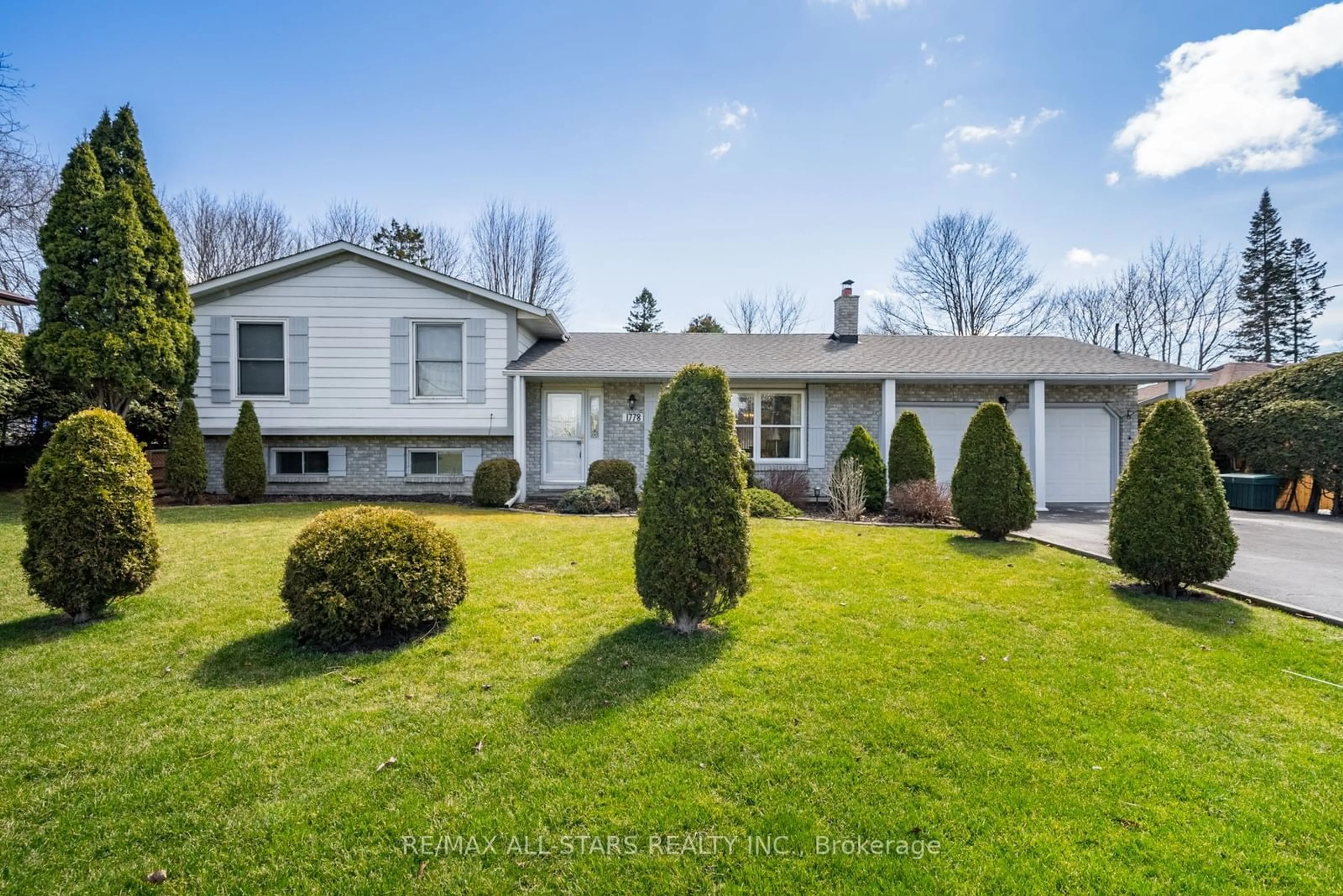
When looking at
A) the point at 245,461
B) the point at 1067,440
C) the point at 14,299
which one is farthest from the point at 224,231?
the point at 1067,440

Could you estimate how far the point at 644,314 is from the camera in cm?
3481

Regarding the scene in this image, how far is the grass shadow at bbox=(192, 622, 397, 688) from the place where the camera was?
3.64 m

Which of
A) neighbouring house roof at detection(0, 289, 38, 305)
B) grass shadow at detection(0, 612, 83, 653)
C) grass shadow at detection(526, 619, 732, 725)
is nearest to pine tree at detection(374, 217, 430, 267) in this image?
neighbouring house roof at detection(0, 289, 38, 305)

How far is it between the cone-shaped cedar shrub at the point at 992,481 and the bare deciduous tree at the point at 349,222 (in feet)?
95.7

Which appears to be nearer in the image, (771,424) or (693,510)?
(693,510)

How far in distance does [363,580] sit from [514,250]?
88.0 feet

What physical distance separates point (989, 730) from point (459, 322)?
1196 centimetres

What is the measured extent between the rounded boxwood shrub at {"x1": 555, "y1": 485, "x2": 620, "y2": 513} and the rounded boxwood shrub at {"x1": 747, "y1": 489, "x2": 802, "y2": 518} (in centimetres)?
266

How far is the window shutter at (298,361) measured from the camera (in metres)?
12.0

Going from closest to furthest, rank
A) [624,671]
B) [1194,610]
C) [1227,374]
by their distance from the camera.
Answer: [624,671] → [1194,610] → [1227,374]

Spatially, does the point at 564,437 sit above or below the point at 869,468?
above

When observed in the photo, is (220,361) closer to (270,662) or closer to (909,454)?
(270,662)

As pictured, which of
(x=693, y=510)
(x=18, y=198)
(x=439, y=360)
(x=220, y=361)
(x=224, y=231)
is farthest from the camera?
(x=224, y=231)

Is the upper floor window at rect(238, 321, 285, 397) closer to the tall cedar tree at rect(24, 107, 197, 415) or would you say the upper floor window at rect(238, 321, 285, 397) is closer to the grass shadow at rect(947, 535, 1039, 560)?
the tall cedar tree at rect(24, 107, 197, 415)
